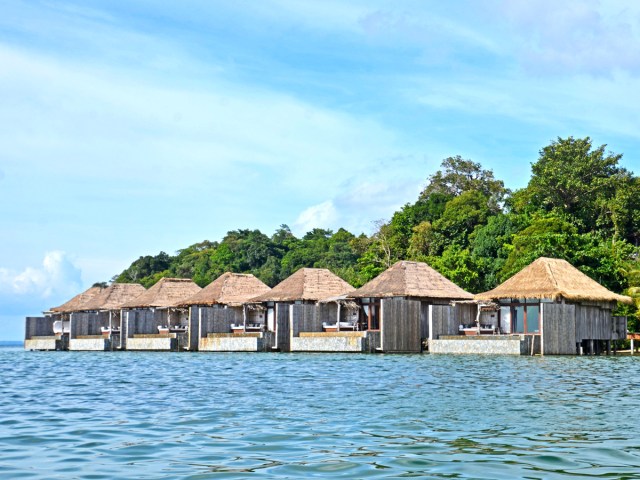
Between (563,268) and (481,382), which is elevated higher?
(563,268)

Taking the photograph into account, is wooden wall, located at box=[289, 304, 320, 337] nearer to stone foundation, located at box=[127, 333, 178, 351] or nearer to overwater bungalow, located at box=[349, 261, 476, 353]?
overwater bungalow, located at box=[349, 261, 476, 353]

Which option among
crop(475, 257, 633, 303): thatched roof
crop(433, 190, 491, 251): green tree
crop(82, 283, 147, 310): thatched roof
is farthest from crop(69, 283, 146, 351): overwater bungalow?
crop(475, 257, 633, 303): thatched roof

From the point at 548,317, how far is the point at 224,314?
755 inches

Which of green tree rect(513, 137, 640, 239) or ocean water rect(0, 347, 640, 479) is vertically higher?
green tree rect(513, 137, 640, 239)

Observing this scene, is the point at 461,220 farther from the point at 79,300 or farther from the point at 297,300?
the point at 79,300

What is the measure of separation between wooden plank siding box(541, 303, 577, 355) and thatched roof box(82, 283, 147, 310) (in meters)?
31.4

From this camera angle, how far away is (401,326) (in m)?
36.2

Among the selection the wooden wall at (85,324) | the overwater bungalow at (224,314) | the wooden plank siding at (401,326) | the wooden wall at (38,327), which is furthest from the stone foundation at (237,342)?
the wooden wall at (38,327)

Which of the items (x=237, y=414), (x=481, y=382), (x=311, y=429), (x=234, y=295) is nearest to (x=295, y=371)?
(x=481, y=382)

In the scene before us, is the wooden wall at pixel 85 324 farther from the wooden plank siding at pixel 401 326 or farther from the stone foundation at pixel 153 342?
the wooden plank siding at pixel 401 326

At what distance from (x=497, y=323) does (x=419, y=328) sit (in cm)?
354

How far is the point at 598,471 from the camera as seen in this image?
324 inches

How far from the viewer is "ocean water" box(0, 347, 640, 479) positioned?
847 cm

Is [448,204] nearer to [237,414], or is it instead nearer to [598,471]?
[237,414]
